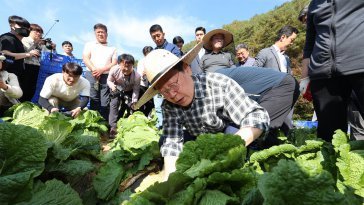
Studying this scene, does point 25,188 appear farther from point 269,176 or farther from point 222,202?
point 269,176

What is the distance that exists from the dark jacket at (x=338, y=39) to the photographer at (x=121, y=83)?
3.49 metres

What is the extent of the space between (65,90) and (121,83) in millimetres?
906

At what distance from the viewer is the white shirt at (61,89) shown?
4.79 metres

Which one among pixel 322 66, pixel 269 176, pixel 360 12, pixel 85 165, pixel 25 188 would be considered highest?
pixel 360 12

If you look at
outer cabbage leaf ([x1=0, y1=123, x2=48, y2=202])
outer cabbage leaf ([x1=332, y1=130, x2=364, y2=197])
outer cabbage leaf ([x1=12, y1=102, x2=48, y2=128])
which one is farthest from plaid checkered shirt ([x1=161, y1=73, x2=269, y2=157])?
outer cabbage leaf ([x1=12, y1=102, x2=48, y2=128])

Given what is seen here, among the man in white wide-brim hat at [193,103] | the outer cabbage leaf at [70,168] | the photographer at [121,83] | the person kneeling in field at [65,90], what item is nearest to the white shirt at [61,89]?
the person kneeling in field at [65,90]

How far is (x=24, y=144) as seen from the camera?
5.68 feet

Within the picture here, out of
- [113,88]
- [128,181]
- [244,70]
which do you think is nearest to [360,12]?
[244,70]

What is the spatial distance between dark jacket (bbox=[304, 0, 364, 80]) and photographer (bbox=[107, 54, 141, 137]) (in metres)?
3.49

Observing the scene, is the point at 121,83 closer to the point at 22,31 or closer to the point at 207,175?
the point at 22,31

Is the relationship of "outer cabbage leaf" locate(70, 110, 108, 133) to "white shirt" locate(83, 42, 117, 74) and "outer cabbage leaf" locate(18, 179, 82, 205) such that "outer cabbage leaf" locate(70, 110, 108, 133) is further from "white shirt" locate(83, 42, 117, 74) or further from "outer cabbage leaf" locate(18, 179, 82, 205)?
"outer cabbage leaf" locate(18, 179, 82, 205)

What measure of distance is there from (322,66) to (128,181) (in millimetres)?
1994

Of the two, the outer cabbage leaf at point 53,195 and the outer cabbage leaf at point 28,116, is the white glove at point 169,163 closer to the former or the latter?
the outer cabbage leaf at point 53,195

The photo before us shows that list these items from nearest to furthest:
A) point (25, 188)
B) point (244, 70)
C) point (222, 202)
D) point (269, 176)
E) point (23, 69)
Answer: point (269, 176) < point (222, 202) < point (25, 188) < point (244, 70) < point (23, 69)
